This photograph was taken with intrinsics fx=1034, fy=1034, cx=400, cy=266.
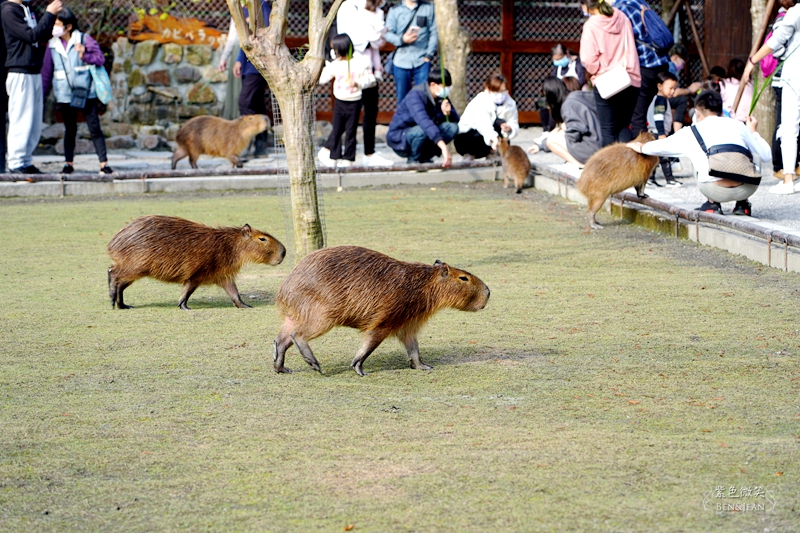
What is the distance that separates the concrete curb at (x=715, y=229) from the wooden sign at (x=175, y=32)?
7.09 metres

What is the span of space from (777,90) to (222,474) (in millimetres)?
8807

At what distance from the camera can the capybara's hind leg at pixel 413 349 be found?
4.83 m

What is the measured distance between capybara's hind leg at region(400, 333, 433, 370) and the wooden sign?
11.3 metres

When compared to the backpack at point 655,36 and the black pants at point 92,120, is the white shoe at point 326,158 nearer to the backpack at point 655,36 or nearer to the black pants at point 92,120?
the black pants at point 92,120

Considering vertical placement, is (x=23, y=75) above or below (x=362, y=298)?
above

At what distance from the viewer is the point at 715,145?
307 inches

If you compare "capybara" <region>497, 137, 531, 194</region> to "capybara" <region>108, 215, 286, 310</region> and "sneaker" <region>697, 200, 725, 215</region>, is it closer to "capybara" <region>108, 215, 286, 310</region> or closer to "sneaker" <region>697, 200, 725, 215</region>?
"sneaker" <region>697, 200, 725, 215</region>

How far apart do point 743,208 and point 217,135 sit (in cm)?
638

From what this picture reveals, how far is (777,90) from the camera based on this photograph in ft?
34.9

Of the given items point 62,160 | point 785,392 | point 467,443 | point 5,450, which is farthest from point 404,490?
point 62,160

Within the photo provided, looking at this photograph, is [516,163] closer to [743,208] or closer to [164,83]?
[743,208]

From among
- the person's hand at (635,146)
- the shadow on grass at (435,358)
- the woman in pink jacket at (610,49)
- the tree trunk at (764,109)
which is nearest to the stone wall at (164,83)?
the woman in pink jacket at (610,49)

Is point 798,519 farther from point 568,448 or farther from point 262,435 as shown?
point 262,435

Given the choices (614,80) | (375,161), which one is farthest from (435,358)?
(375,161)
